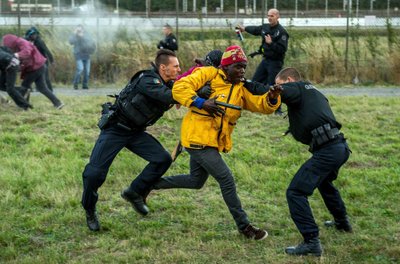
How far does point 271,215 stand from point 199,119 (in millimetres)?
1775

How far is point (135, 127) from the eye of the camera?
7199 mm

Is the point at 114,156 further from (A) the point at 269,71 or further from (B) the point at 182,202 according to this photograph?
(A) the point at 269,71

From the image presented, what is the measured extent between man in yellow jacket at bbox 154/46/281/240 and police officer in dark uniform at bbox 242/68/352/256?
0.17 meters

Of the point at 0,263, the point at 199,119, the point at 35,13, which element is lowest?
the point at 0,263

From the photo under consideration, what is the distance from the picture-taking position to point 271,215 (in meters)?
7.75

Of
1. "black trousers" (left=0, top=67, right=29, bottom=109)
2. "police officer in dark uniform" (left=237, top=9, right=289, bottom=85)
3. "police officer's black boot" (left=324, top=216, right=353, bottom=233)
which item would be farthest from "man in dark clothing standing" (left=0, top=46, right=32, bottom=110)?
"police officer's black boot" (left=324, top=216, right=353, bottom=233)

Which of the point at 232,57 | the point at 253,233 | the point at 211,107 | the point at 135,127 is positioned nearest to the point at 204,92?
the point at 211,107

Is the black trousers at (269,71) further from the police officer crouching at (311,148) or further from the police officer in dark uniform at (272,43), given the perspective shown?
the police officer crouching at (311,148)

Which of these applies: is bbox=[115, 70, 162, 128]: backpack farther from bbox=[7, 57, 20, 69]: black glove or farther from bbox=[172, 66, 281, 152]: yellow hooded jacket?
bbox=[7, 57, 20, 69]: black glove

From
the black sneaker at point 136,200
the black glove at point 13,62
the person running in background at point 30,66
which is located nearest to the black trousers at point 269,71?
the person running in background at point 30,66

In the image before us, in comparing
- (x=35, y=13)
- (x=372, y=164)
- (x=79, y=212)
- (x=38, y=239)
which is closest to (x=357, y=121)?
(x=372, y=164)

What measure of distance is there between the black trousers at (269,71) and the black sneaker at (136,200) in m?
5.90

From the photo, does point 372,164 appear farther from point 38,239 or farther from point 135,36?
point 135,36

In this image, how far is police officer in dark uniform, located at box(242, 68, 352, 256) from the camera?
6.34 metres
